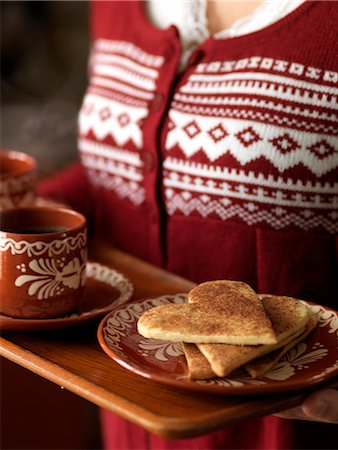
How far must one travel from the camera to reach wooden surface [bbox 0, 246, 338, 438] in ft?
1.70

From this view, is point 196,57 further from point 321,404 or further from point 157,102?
point 321,404

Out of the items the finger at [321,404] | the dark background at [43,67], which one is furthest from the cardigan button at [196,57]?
the dark background at [43,67]

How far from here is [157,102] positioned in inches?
32.8

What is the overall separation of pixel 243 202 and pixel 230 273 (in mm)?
86

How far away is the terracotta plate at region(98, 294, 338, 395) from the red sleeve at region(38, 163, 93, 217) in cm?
34

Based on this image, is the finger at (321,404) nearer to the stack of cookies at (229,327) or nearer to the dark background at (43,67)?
the stack of cookies at (229,327)

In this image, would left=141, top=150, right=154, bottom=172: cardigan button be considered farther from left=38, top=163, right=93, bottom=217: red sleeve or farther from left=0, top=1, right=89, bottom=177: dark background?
left=0, top=1, right=89, bottom=177: dark background

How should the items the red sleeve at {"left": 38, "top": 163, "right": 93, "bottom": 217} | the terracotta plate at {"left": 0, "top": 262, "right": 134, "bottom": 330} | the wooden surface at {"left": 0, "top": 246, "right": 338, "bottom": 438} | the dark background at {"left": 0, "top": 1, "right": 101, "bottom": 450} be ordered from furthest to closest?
the dark background at {"left": 0, "top": 1, "right": 101, "bottom": 450}, the red sleeve at {"left": 38, "top": 163, "right": 93, "bottom": 217}, the terracotta plate at {"left": 0, "top": 262, "right": 134, "bottom": 330}, the wooden surface at {"left": 0, "top": 246, "right": 338, "bottom": 438}

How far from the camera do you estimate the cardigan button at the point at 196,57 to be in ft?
2.70

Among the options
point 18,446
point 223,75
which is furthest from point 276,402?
point 18,446

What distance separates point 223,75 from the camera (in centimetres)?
79

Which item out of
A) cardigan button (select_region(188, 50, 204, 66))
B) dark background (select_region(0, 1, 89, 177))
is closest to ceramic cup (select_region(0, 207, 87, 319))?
cardigan button (select_region(188, 50, 204, 66))

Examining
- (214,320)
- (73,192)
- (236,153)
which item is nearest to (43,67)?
(73,192)

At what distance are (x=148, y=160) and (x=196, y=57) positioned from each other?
125mm
